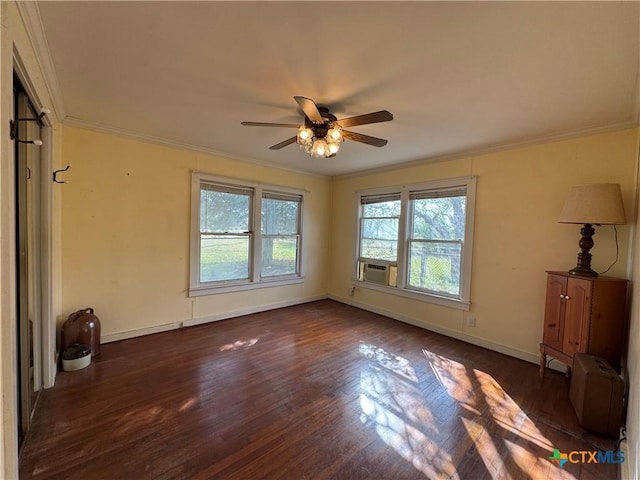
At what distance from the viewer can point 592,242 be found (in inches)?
99.4

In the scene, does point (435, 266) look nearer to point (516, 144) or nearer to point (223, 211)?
point (516, 144)

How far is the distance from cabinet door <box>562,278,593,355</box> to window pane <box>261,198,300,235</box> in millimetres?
3697

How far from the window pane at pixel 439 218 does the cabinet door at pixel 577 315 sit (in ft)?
4.46

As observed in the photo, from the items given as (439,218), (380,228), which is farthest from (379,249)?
(439,218)

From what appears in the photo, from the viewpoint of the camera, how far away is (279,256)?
191 inches

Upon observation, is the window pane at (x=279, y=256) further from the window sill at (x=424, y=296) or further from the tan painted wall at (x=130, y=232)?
the window sill at (x=424, y=296)

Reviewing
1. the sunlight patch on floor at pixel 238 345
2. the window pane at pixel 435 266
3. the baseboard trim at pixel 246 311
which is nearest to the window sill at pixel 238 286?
the baseboard trim at pixel 246 311

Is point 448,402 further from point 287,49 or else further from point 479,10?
point 287,49

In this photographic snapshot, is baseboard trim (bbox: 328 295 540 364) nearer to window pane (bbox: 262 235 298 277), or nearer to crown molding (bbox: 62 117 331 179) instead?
window pane (bbox: 262 235 298 277)

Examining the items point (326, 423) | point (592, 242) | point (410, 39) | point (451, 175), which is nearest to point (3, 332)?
point (326, 423)

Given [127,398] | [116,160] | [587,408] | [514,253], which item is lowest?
[127,398]

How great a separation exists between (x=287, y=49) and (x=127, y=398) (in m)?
2.77

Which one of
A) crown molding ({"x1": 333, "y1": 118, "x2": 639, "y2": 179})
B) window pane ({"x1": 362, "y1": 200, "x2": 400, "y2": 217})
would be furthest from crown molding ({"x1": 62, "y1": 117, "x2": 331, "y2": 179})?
crown molding ({"x1": 333, "y1": 118, "x2": 639, "y2": 179})

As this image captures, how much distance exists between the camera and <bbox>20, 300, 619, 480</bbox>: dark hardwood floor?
65.0 inches
